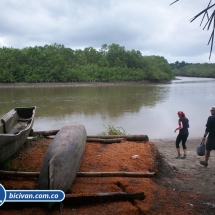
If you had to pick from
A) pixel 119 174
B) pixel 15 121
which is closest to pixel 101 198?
Answer: pixel 119 174

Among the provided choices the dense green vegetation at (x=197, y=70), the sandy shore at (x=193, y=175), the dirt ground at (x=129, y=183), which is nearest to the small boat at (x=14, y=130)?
the dirt ground at (x=129, y=183)

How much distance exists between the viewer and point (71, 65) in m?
80.2

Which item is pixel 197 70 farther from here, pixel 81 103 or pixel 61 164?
pixel 61 164

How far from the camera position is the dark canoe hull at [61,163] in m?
4.16

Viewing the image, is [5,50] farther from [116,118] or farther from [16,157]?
[16,157]

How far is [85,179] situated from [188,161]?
4.30m

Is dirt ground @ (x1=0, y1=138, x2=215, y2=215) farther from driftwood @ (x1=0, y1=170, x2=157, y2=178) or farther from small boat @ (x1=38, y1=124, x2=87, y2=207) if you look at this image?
small boat @ (x1=38, y1=124, x2=87, y2=207)

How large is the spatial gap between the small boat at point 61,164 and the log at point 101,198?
0.25 metres

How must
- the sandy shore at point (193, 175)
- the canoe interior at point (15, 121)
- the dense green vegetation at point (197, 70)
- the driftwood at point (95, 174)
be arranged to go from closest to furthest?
the driftwood at point (95, 174) < the sandy shore at point (193, 175) < the canoe interior at point (15, 121) < the dense green vegetation at point (197, 70)

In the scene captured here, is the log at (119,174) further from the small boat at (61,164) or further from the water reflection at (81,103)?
the water reflection at (81,103)

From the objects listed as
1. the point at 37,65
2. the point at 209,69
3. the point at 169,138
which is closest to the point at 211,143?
the point at 169,138

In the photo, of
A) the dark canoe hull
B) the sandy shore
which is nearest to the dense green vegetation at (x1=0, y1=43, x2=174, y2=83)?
the sandy shore

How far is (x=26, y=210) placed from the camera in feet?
13.0

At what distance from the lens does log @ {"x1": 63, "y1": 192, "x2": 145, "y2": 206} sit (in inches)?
162
